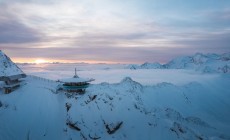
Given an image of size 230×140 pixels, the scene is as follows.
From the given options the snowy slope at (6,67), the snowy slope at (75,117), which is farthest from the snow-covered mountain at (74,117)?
the snowy slope at (6,67)

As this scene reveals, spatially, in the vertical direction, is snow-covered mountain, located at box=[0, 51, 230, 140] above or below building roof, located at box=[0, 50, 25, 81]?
below

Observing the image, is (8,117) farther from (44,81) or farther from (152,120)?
(152,120)

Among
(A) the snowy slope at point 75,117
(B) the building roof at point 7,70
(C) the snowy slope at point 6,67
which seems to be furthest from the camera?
(C) the snowy slope at point 6,67

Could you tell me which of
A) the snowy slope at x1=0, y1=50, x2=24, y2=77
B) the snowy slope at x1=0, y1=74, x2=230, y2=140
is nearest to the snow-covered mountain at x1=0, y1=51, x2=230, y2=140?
the snowy slope at x1=0, y1=74, x2=230, y2=140

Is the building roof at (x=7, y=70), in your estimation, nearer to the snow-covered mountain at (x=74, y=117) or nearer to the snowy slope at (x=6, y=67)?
the snowy slope at (x=6, y=67)

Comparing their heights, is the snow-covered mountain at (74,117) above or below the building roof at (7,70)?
below

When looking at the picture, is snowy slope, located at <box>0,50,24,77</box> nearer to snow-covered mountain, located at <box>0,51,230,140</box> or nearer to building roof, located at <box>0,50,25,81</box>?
building roof, located at <box>0,50,25,81</box>

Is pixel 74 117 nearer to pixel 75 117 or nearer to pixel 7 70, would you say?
pixel 75 117

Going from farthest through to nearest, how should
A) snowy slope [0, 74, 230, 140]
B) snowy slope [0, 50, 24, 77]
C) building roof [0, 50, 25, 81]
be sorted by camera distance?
snowy slope [0, 50, 24, 77], building roof [0, 50, 25, 81], snowy slope [0, 74, 230, 140]

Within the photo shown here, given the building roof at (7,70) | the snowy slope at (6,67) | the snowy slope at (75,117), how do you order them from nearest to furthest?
1. the snowy slope at (75,117)
2. the building roof at (7,70)
3. the snowy slope at (6,67)
